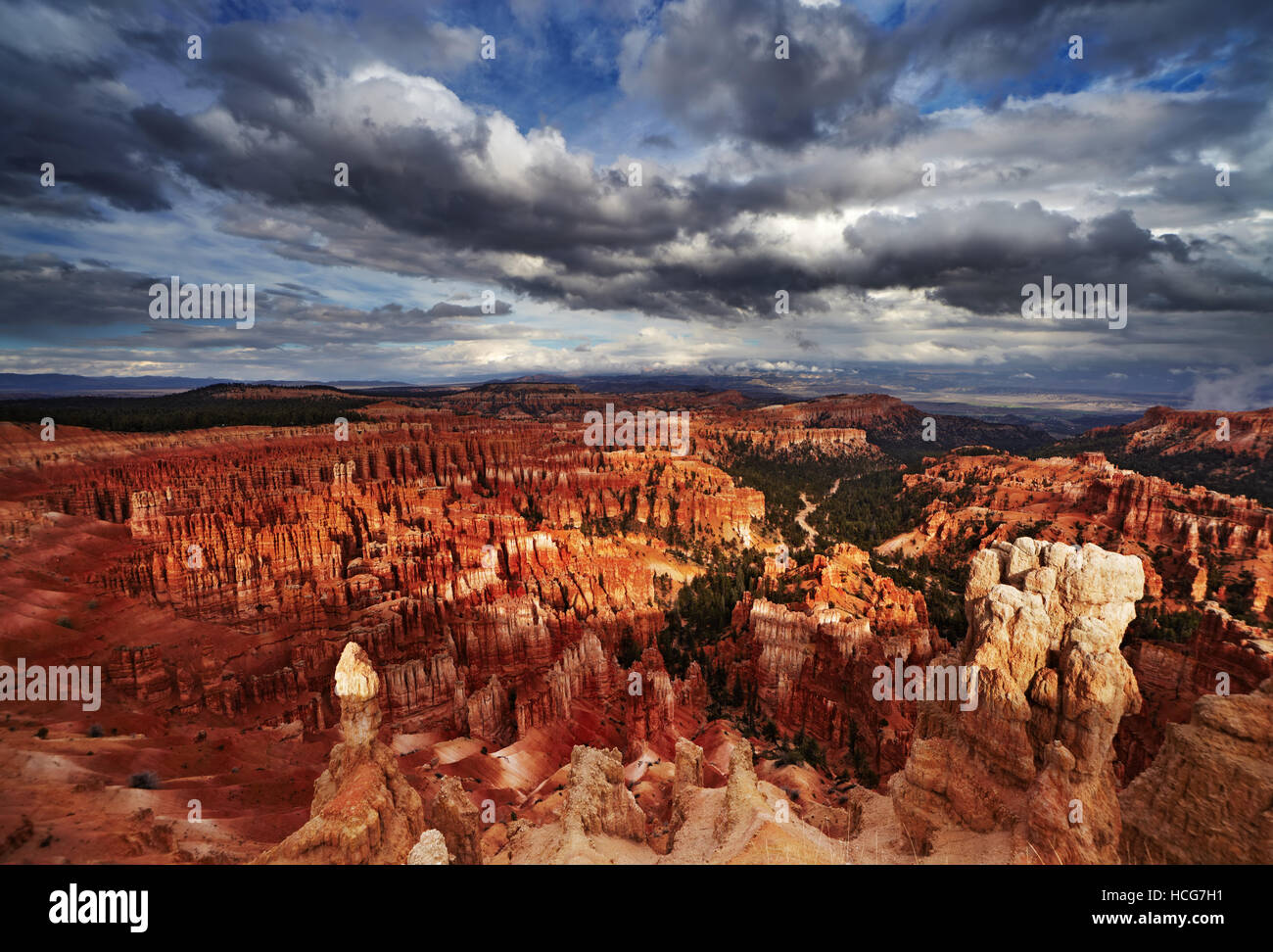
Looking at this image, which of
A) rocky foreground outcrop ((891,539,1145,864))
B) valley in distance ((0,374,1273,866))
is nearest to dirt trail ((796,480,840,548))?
valley in distance ((0,374,1273,866))

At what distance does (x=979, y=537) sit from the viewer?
213ft

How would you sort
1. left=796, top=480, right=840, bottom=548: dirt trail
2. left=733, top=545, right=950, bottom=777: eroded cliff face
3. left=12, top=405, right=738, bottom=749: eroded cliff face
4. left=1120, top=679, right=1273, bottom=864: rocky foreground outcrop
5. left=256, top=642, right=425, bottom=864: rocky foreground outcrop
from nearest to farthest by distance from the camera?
left=1120, top=679, right=1273, bottom=864: rocky foreground outcrop → left=256, top=642, right=425, bottom=864: rocky foreground outcrop → left=12, top=405, right=738, bottom=749: eroded cliff face → left=733, top=545, right=950, bottom=777: eroded cliff face → left=796, top=480, right=840, bottom=548: dirt trail

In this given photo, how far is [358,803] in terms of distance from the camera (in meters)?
12.0

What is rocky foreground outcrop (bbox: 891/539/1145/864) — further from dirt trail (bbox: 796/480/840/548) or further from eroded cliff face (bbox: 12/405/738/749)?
dirt trail (bbox: 796/480/840/548)

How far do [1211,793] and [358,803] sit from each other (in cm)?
1733

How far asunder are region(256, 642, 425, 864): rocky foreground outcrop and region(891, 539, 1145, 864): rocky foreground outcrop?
12580mm

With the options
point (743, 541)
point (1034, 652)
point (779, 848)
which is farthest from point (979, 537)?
point (779, 848)

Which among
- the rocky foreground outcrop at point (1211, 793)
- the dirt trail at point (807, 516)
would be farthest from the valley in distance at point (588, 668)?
the dirt trail at point (807, 516)

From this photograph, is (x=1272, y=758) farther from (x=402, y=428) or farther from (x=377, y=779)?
(x=402, y=428)

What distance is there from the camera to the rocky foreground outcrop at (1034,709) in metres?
10.6

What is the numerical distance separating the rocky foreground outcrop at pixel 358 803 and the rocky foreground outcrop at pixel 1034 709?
12580 millimetres

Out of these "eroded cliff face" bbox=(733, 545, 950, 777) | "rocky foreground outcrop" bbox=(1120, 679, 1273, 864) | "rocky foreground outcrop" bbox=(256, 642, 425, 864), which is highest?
"rocky foreground outcrop" bbox=(1120, 679, 1273, 864)

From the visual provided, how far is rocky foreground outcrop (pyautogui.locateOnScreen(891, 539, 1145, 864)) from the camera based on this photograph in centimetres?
1058

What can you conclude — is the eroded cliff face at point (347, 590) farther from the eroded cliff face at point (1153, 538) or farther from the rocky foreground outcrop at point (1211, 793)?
the eroded cliff face at point (1153, 538)
